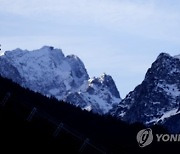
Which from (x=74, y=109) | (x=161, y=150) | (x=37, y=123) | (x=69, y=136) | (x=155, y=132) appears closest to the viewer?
(x=37, y=123)

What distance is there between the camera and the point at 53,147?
22641 millimetres

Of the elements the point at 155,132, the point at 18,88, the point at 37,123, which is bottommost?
the point at 37,123

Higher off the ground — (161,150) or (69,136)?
(161,150)

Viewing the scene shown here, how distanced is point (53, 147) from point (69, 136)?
5.30m

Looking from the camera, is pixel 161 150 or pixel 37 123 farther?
pixel 161 150

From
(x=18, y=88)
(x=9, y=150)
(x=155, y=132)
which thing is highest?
(x=155, y=132)

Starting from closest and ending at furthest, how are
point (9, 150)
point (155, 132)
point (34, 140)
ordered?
point (9, 150), point (34, 140), point (155, 132)

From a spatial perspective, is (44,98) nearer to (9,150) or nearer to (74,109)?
(74,109)

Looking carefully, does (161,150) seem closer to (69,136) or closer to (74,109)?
(74,109)

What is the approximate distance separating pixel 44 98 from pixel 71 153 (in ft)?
342

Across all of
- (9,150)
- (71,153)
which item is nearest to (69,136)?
(71,153)

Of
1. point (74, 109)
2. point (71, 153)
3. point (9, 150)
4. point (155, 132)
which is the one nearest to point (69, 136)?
point (71, 153)

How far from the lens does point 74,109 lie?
122 m

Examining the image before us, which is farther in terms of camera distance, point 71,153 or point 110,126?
point 110,126
